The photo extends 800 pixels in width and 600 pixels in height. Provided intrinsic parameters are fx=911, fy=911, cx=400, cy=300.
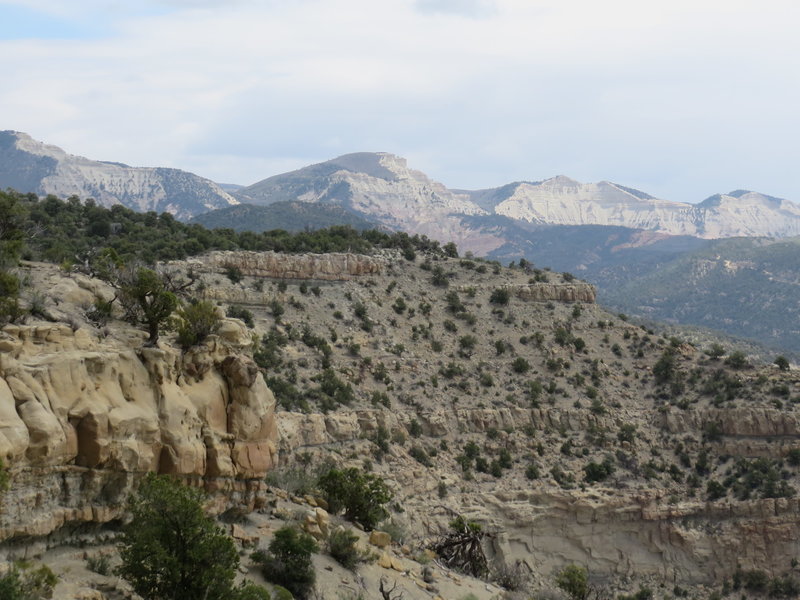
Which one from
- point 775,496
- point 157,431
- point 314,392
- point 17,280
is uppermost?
point 17,280

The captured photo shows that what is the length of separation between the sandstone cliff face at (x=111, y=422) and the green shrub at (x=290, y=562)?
72.8 inches

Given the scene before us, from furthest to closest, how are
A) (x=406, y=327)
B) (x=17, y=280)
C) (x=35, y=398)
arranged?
(x=406, y=327), (x=17, y=280), (x=35, y=398)

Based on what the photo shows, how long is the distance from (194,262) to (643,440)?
1179 inches

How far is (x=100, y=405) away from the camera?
1972cm

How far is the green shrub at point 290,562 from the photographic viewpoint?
2320cm

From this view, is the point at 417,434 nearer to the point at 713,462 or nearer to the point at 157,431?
the point at 713,462

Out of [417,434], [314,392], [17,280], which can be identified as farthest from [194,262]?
[17,280]

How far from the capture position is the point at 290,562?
76.9ft

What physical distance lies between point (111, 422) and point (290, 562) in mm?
6464

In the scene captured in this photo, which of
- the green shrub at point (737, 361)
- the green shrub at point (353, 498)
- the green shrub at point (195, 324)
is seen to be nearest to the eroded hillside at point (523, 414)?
the green shrub at point (737, 361)

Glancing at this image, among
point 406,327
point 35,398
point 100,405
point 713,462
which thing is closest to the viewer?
point 35,398

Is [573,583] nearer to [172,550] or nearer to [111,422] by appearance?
[172,550]

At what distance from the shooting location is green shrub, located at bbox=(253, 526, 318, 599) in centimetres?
2320

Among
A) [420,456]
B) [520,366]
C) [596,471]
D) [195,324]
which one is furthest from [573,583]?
[195,324]
